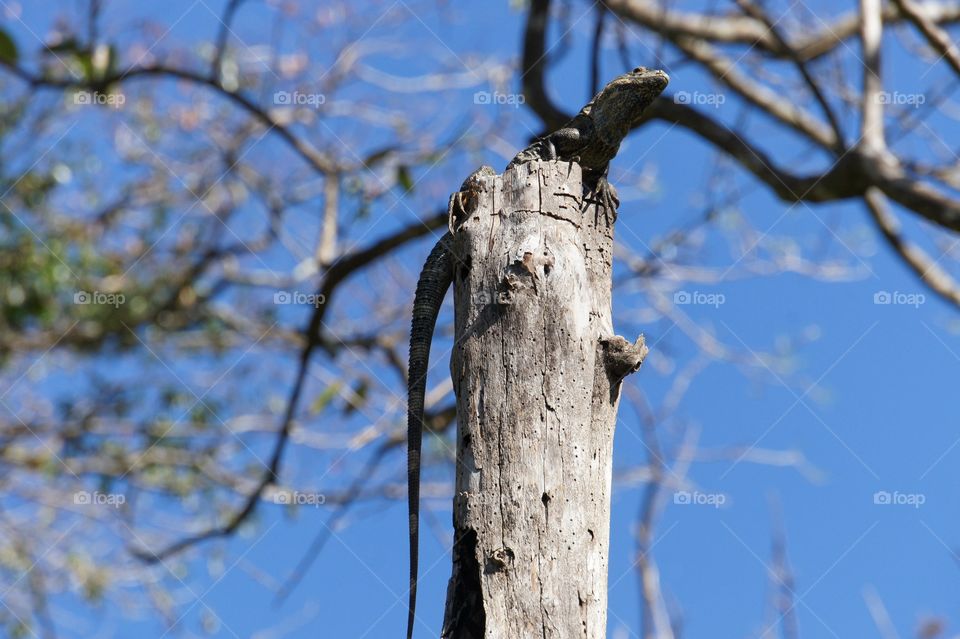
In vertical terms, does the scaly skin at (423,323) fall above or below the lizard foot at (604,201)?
below

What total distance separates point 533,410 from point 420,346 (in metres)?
0.96

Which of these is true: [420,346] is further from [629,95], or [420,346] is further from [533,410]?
[629,95]

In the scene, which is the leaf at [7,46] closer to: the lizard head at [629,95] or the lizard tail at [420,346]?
the lizard head at [629,95]

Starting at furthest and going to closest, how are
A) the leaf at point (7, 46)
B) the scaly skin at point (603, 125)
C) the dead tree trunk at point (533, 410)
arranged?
the leaf at point (7, 46), the scaly skin at point (603, 125), the dead tree trunk at point (533, 410)

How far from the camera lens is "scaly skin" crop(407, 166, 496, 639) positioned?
374 cm

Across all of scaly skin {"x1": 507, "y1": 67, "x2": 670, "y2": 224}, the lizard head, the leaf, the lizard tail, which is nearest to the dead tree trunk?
the lizard tail

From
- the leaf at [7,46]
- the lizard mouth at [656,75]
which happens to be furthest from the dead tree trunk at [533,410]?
the leaf at [7,46]

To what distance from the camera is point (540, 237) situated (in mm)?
3529

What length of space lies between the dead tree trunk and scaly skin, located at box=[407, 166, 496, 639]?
88 mm

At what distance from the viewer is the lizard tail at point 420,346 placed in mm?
3856

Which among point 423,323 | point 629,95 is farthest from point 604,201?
point 629,95

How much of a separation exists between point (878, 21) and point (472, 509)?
20.8 ft

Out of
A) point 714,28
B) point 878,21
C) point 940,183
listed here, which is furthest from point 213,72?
point 940,183

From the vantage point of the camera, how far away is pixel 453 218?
378 cm
